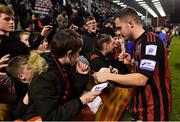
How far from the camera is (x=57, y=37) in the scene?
3037 mm

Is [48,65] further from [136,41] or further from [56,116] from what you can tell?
[136,41]

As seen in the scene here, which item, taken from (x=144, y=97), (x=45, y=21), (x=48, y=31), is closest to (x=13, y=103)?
(x=144, y=97)

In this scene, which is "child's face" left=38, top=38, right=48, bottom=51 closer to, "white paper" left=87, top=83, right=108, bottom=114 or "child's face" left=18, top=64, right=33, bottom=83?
"child's face" left=18, top=64, right=33, bottom=83

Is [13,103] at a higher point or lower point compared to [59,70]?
lower

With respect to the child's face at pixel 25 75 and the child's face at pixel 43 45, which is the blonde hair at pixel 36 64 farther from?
the child's face at pixel 43 45

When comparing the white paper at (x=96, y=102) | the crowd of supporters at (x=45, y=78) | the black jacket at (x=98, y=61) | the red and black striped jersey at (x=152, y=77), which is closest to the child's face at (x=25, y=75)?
the crowd of supporters at (x=45, y=78)

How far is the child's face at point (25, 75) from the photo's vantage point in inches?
142

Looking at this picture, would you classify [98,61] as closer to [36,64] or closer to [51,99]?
[36,64]

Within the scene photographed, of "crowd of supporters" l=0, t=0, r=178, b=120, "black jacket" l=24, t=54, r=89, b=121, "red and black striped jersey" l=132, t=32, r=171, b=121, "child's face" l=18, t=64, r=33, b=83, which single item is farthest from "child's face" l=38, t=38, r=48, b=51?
"black jacket" l=24, t=54, r=89, b=121

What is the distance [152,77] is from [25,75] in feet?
3.76

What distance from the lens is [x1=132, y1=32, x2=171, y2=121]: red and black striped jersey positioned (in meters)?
3.36


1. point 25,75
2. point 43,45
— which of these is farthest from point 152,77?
point 43,45

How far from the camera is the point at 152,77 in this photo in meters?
3.38

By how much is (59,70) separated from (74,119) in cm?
44
